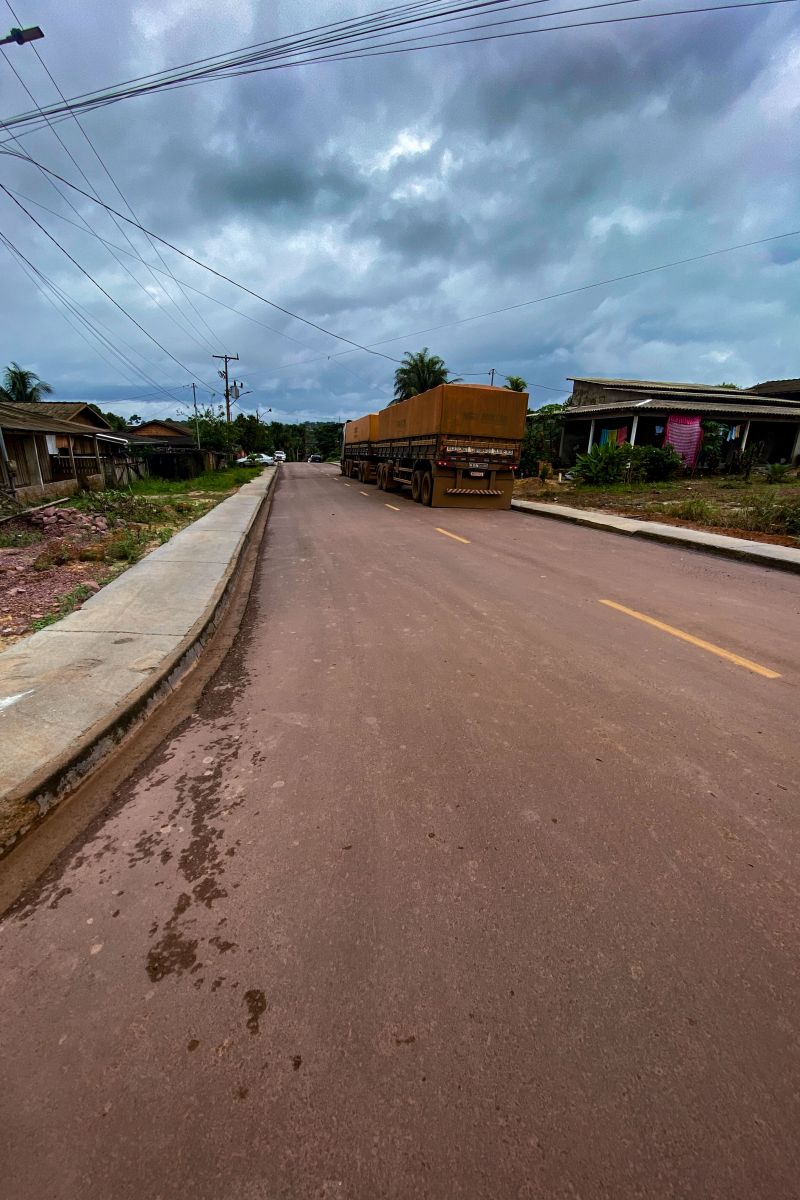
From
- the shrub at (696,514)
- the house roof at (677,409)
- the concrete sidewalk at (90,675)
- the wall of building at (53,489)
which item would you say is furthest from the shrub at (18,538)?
the house roof at (677,409)

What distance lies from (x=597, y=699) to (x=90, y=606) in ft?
17.2

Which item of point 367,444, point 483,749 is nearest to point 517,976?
point 483,749

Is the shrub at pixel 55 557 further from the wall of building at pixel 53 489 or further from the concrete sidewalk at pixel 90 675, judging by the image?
the wall of building at pixel 53 489

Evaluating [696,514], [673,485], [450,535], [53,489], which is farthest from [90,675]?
[673,485]

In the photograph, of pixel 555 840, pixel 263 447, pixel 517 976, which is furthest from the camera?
pixel 263 447

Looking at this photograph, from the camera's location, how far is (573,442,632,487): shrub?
70.3 ft

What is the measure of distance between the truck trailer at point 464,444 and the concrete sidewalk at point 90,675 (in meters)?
9.08

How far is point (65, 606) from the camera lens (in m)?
6.00

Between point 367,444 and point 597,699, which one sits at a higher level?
point 367,444

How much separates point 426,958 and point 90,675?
3263 mm

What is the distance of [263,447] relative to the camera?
295 ft

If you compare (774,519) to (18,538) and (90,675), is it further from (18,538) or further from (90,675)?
(18,538)

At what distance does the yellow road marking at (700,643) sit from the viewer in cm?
434

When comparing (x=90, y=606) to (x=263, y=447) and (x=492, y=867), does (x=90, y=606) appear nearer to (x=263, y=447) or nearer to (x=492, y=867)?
(x=492, y=867)
